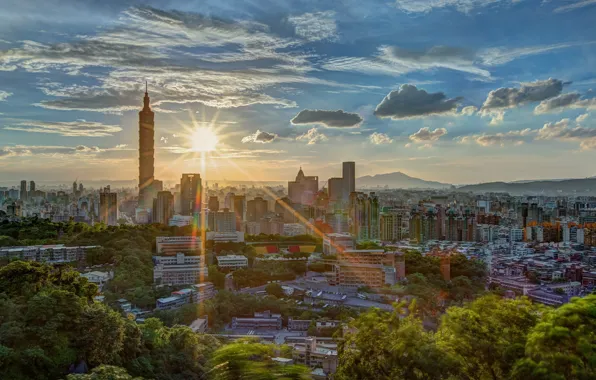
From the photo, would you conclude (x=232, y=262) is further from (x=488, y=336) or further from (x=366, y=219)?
(x=488, y=336)

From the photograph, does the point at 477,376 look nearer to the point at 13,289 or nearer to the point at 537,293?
the point at 13,289

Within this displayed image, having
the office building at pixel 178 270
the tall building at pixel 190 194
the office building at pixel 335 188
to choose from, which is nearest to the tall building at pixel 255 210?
the tall building at pixel 190 194

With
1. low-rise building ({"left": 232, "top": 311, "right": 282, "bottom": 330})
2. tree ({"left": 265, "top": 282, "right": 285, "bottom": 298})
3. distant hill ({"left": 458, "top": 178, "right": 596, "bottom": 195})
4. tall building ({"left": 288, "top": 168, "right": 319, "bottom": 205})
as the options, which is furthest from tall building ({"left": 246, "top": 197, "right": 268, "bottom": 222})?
distant hill ({"left": 458, "top": 178, "right": 596, "bottom": 195})

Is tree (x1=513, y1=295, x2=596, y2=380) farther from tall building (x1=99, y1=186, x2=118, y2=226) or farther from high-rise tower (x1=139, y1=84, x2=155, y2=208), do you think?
high-rise tower (x1=139, y1=84, x2=155, y2=208)

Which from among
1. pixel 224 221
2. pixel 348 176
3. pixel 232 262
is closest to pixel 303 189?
pixel 348 176

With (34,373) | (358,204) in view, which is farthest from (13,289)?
(358,204)

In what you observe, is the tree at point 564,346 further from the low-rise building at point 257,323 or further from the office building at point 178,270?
the office building at point 178,270

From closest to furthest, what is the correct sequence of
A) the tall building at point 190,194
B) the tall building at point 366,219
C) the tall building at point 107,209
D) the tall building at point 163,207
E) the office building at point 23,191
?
the tall building at point 366,219
the tall building at point 163,207
the tall building at point 107,209
the tall building at point 190,194
the office building at point 23,191
